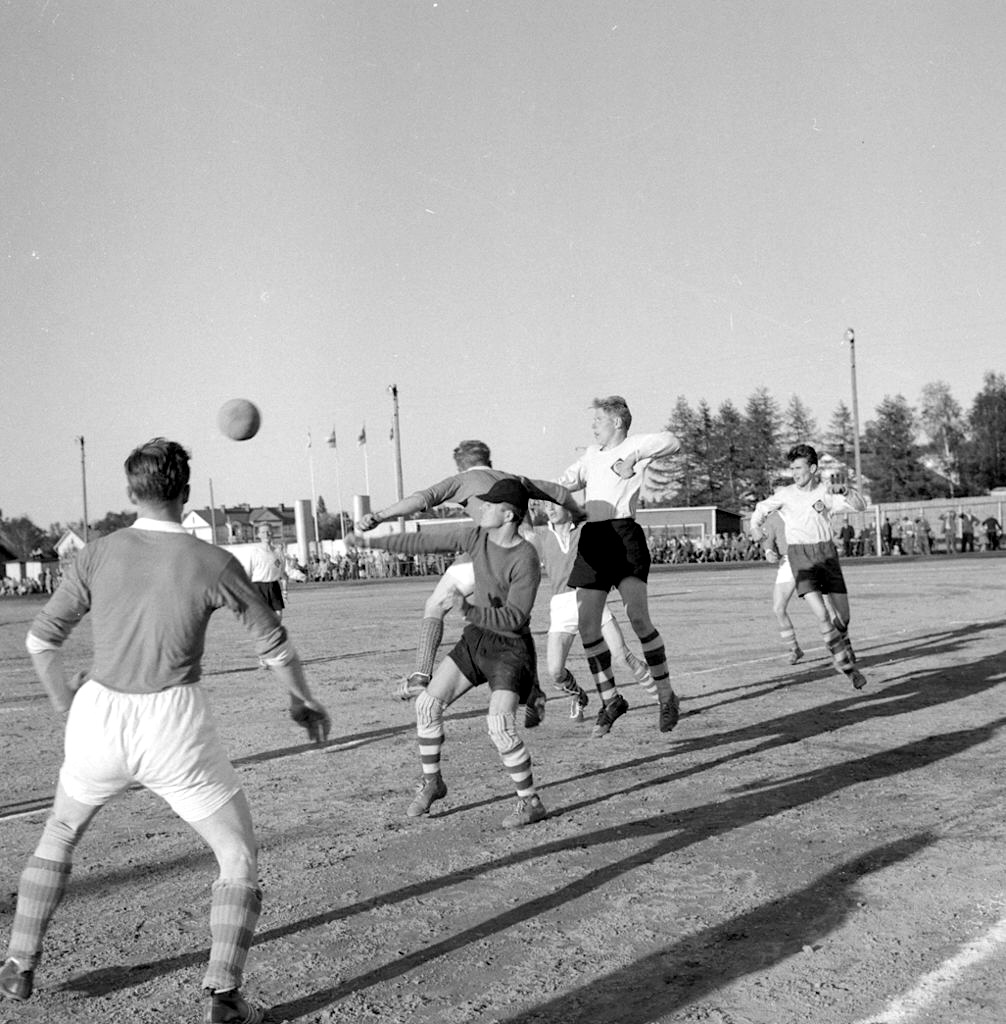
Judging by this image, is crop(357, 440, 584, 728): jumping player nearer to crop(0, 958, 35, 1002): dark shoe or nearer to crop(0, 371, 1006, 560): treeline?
crop(0, 958, 35, 1002): dark shoe

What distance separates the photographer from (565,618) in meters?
9.19

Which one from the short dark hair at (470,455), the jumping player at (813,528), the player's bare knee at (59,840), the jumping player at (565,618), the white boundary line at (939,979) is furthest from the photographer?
the jumping player at (813,528)

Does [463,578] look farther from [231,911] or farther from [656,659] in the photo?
[231,911]

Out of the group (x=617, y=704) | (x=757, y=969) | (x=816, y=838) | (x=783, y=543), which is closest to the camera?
(x=757, y=969)

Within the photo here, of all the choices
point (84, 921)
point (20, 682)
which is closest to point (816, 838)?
point (84, 921)

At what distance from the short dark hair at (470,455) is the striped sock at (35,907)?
13.4 feet

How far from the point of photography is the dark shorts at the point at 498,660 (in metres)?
5.93

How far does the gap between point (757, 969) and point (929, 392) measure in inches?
4308

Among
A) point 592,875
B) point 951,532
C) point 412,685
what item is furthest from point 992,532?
point 592,875

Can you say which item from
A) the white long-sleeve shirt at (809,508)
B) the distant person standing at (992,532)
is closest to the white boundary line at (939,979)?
the white long-sleeve shirt at (809,508)

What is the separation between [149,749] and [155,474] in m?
0.91

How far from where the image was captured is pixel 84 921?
460cm

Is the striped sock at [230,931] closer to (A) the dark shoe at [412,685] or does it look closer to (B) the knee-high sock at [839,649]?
(A) the dark shoe at [412,685]

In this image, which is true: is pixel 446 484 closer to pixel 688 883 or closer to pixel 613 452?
pixel 613 452
